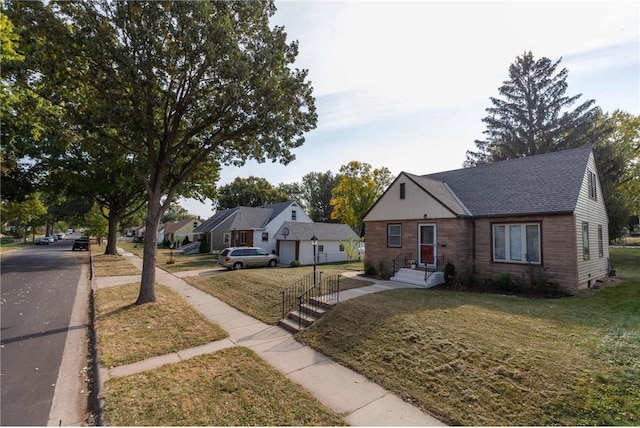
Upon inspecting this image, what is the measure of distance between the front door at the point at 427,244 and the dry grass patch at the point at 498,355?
4.59 m

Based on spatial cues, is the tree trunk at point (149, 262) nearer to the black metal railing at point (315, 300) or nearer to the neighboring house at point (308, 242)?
the black metal railing at point (315, 300)

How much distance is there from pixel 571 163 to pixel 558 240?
4229 millimetres

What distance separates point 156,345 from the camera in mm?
6980

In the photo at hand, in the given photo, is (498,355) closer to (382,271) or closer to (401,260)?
(401,260)

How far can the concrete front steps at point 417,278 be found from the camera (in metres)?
12.6

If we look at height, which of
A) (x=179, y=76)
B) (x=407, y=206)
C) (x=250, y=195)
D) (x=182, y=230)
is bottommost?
(x=182, y=230)

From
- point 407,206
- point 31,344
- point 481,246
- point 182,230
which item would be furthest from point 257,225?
point 182,230

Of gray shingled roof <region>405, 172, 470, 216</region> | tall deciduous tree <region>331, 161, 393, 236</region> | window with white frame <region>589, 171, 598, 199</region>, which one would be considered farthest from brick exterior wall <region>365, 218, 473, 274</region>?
tall deciduous tree <region>331, 161, 393, 236</region>

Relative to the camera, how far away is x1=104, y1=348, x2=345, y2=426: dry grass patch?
164 inches

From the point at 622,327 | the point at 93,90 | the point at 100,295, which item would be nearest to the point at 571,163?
the point at 622,327

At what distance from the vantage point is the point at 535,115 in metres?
29.2

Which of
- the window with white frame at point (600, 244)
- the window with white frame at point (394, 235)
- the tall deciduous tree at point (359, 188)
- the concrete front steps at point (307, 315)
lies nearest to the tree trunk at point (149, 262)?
the concrete front steps at point (307, 315)

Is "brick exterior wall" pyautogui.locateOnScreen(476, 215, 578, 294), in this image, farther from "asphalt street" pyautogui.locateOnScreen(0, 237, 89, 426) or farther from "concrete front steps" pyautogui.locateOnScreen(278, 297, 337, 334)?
"asphalt street" pyautogui.locateOnScreen(0, 237, 89, 426)

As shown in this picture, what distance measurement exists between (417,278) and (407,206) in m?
3.65
